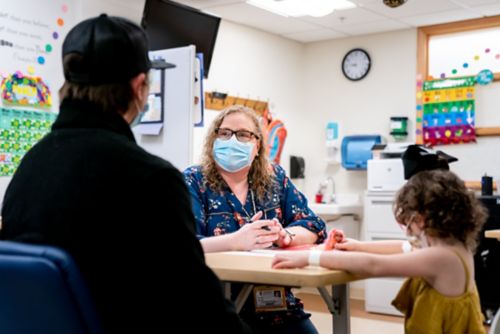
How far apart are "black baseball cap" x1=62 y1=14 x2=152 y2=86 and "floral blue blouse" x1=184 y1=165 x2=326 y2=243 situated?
1.10 meters

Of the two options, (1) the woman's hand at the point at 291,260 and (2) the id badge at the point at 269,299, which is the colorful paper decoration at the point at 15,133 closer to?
(2) the id badge at the point at 269,299

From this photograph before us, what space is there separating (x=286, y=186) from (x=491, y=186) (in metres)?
3.11

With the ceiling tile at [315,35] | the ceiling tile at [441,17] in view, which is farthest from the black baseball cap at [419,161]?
the ceiling tile at [315,35]

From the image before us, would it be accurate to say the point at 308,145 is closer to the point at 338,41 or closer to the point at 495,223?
the point at 338,41

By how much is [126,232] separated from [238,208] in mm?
1295

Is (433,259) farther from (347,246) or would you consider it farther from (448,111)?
(448,111)

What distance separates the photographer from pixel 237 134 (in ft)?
8.13

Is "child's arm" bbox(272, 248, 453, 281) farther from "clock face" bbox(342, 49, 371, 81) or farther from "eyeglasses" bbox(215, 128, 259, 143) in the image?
"clock face" bbox(342, 49, 371, 81)

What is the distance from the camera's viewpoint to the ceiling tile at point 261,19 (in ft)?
17.3

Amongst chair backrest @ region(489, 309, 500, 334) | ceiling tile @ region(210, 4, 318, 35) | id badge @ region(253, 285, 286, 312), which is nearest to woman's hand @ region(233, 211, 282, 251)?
id badge @ region(253, 285, 286, 312)

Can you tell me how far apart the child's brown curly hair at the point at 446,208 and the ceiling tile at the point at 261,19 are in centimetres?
376

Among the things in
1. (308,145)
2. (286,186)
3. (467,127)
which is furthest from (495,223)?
(286,186)

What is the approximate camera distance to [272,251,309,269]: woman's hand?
1.49m

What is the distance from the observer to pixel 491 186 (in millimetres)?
5020
